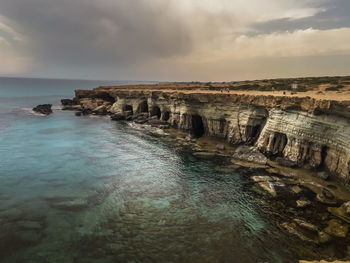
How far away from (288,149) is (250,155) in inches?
208

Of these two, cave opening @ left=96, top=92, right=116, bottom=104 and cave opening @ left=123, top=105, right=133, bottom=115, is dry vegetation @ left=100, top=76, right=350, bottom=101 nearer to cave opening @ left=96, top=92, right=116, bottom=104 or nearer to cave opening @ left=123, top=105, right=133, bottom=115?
cave opening @ left=123, top=105, right=133, bottom=115

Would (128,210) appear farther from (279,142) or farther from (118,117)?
(118,117)

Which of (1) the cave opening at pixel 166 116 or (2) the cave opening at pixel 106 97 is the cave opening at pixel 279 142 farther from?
(2) the cave opening at pixel 106 97

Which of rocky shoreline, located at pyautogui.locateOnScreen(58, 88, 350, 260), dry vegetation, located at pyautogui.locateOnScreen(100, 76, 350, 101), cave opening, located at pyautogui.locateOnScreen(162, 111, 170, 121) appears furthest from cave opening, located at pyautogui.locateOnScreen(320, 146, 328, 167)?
cave opening, located at pyautogui.locateOnScreen(162, 111, 170, 121)

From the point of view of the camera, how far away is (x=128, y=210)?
66.4 ft

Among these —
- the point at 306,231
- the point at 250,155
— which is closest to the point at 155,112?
the point at 250,155

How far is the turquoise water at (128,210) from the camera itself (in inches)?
603

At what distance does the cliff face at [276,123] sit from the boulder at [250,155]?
5.59 feet

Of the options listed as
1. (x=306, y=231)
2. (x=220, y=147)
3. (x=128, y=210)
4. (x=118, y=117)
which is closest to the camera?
(x=306, y=231)

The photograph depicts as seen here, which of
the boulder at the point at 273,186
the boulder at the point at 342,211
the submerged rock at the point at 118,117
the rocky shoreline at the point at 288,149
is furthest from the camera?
the submerged rock at the point at 118,117

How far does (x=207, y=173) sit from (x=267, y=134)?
1247 centimetres

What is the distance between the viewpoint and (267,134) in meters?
33.5

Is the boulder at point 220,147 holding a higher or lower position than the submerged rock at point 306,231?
higher

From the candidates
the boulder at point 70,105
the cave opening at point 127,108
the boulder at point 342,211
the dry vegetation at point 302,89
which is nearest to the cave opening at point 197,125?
the dry vegetation at point 302,89
